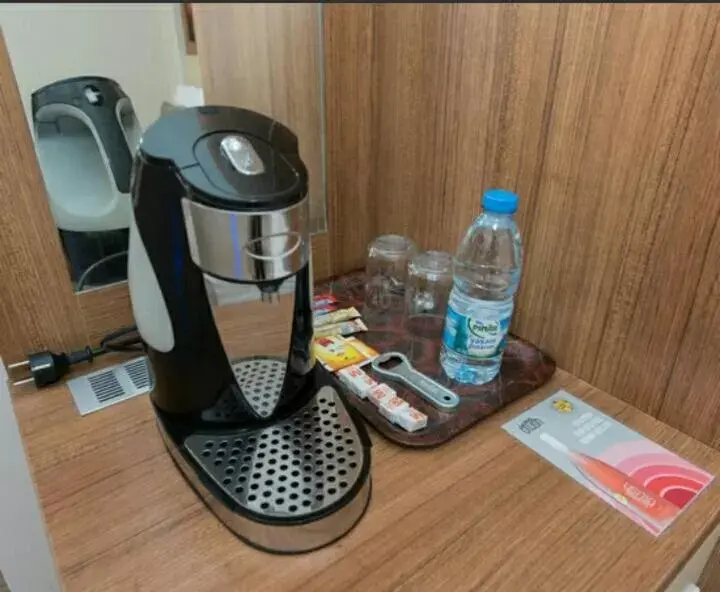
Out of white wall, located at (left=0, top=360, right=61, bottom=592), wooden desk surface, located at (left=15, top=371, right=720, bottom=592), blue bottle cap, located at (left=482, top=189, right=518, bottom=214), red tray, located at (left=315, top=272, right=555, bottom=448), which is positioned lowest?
white wall, located at (left=0, top=360, right=61, bottom=592)

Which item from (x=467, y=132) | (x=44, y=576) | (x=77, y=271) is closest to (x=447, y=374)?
(x=467, y=132)

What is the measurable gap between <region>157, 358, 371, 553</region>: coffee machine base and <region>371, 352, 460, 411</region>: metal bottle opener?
10 centimetres

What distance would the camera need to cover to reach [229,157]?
0.42 m

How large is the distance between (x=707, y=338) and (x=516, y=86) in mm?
357

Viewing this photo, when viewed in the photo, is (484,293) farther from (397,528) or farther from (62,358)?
(62,358)

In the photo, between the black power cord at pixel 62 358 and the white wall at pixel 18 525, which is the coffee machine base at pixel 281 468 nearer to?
the black power cord at pixel 62 358

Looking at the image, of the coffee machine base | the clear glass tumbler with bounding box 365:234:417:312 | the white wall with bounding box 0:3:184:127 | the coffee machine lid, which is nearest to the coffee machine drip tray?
the coffee machine base

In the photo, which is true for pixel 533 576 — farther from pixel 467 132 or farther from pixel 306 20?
pixel 306 20

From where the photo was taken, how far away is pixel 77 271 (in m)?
0.67

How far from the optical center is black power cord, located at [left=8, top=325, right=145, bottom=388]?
64 cm

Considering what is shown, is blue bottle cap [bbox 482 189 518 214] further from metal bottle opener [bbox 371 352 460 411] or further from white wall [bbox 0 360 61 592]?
white wall [bbox 0 360 61 592]

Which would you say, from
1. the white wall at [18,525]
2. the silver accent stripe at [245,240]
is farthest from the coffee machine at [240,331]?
the white wall at [18,525]

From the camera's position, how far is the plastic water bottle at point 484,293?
0.59 m

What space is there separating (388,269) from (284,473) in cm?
47
